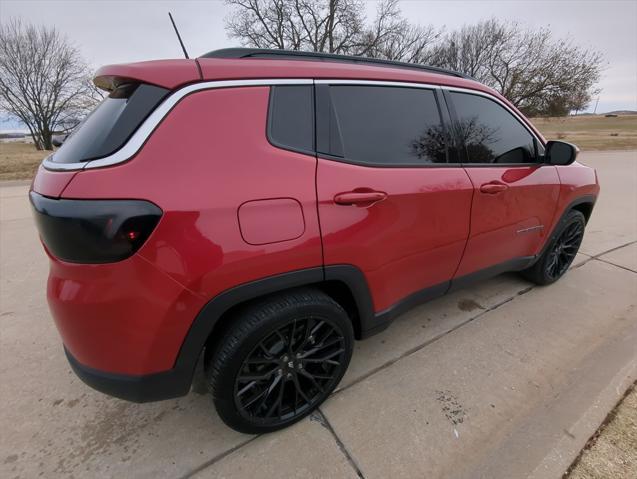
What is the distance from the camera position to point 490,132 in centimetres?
236

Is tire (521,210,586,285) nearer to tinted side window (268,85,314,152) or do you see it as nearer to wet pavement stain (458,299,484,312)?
wet pavement stain (458,299,484,312)

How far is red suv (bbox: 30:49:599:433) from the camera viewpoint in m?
1.23

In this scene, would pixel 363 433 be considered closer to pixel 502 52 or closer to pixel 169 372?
pixel 169 372

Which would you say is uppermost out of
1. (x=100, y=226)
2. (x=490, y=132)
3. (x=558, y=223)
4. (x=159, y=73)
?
(x=159, y=73)

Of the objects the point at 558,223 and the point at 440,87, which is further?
the point at 558,223

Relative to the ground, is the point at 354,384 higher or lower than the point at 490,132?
lower

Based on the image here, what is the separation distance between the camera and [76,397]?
200 cm

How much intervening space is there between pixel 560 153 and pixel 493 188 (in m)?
0.80

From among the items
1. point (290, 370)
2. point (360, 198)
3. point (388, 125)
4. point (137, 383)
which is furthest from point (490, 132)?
point (137, 383)

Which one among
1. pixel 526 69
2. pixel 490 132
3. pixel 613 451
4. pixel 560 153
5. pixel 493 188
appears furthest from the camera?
pixel 526 69

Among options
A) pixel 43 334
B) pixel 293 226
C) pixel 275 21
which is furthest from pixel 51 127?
pixel 293 226

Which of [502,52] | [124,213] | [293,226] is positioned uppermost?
[502,52]

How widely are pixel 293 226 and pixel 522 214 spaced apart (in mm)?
1970

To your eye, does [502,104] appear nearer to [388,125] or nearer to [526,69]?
[388,125]
